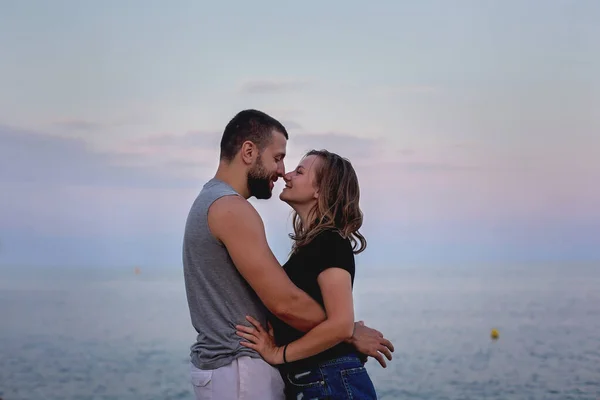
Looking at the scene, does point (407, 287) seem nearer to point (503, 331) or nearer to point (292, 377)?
point (503, 331)

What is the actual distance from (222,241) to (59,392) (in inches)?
487

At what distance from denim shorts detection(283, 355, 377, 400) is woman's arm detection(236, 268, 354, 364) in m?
0.10

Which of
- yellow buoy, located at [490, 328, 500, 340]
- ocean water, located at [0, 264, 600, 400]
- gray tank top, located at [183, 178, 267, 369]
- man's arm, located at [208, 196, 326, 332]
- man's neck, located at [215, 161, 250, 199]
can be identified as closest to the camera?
man's arm, located at [208, 196, 326, 332]

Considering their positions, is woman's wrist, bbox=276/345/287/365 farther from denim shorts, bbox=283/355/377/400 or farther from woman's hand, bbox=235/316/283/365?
denim shorts, bbox=283/355/377/400

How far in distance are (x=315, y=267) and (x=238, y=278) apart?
27 centimetres

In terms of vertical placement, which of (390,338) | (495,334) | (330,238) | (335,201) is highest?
(335,201)

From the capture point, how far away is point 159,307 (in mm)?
23359

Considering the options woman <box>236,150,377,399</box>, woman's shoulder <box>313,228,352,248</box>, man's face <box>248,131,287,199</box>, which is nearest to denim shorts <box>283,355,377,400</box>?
woman <box>236,150,377,399</box>

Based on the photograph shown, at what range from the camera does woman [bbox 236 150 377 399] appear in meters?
2.65

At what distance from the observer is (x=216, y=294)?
109 inches

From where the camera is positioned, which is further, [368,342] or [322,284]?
[368,342]

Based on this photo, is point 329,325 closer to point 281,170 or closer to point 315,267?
point 315,267

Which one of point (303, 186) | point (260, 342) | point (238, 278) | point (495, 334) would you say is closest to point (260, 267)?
point (238, 278)

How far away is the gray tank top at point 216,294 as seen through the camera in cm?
275
